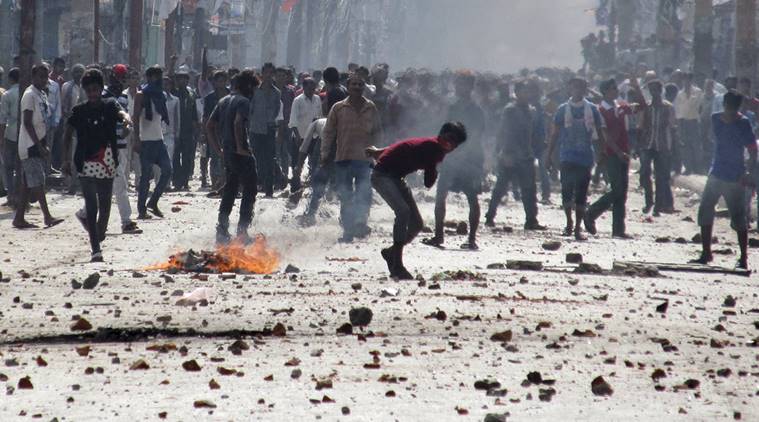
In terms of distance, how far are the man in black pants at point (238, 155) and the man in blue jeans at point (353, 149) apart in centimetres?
97

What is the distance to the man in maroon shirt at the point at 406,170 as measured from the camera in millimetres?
11625

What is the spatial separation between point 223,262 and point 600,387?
518cm

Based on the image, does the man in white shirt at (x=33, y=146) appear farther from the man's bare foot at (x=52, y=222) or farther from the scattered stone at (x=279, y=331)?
the scattered stone at (x=279, y=331)

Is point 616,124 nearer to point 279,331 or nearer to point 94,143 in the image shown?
point 94,143

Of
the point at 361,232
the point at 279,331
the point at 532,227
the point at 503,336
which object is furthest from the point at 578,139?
the point at 279,331

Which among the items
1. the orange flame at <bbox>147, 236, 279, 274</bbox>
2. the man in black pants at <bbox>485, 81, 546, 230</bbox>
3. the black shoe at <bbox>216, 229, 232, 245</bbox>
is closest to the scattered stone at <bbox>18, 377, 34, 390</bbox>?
the orange flame at <bbox>147, 236, 279, 274</bbox>

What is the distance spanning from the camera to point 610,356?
8148 millimetres

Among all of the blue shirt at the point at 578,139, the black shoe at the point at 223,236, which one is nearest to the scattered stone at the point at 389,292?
the black shoe at the point at 223,236

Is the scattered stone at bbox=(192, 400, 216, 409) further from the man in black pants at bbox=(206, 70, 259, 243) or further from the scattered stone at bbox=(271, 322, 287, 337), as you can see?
the man in black pants at bbox=(206, 70, 259, 243)

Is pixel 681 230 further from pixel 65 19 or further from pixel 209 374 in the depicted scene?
pixel 65 19

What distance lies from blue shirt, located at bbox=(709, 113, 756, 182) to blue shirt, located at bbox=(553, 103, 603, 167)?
2622 millimetres

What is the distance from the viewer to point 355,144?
14.9 metres

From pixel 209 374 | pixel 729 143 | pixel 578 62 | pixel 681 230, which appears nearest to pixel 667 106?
pixel 681 230

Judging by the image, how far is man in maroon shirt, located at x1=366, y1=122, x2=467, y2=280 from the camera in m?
11.6
